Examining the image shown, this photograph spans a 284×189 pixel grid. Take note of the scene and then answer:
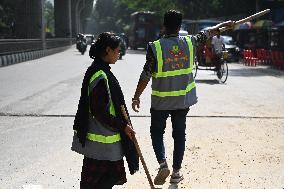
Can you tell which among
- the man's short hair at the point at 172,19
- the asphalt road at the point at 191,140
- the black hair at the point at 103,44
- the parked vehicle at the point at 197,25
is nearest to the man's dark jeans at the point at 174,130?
the asphalt road at the point at 191,140

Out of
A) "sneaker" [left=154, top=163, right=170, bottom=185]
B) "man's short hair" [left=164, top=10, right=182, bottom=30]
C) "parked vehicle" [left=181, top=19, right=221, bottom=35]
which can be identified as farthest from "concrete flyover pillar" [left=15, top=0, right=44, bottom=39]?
"sneaker" [left=154, top=163, right=170, bottom=185]

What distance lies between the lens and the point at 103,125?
12.5 ft

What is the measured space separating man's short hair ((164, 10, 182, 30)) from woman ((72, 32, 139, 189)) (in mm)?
1227

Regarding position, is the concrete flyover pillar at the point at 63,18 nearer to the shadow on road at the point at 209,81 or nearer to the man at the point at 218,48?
the shadow on road at the point at 209,81

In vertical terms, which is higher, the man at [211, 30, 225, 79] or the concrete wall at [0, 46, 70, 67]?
the man at [211, 30, 225, 79]

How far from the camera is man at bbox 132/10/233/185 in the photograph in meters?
4.98

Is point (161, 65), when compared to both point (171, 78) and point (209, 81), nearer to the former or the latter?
point (171, 78)

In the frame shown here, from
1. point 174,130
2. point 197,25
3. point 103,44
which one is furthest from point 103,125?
point 197,25

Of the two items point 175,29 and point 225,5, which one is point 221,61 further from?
point 225,5

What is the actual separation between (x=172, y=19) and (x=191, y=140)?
2883 millimetres

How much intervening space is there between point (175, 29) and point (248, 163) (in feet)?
6.75

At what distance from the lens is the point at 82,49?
40.9 metres

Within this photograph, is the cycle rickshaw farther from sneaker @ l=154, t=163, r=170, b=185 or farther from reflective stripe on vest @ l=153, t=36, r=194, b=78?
sneaker @ l=154, t=163, r=170, b=185

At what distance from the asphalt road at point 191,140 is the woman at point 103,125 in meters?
1.22
